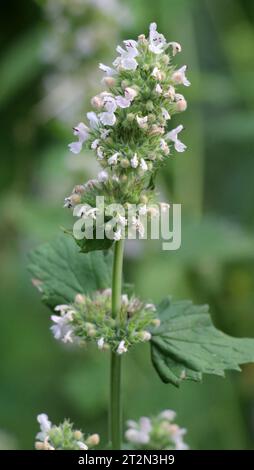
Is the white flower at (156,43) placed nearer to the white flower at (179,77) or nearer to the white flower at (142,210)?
the white flower at (179,77)

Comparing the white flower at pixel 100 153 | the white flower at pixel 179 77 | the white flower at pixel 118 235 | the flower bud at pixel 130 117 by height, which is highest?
the white flower at pixel 179 77

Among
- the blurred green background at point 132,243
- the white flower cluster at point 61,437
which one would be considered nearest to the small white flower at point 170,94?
the white flower cluster at point 61,437

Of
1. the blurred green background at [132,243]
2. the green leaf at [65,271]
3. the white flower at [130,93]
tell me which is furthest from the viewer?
the blurred green background at [132,243]

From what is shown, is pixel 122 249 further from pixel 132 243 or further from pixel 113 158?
pixel 132 243

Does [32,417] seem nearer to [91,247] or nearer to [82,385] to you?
[82,385]

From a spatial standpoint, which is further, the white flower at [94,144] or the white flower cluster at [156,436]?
the white flower cluster at [156,436]

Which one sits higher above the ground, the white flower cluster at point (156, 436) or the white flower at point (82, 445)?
the white flower cluster at point (156, 436)

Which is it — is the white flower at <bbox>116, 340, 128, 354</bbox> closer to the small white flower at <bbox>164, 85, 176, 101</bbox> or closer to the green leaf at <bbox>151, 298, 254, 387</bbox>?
the green leaf at <bbox>151, 298, 254, 387</bbox>

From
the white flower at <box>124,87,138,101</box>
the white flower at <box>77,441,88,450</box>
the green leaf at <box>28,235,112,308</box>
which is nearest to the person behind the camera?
the white flower at <box>124,87,138,101</box>

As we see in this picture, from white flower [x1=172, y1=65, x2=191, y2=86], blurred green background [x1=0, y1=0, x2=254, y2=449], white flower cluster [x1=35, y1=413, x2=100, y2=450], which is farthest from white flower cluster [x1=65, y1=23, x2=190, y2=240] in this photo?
blurred green background [x1=0, y1=0, x2=254, y2=449]
